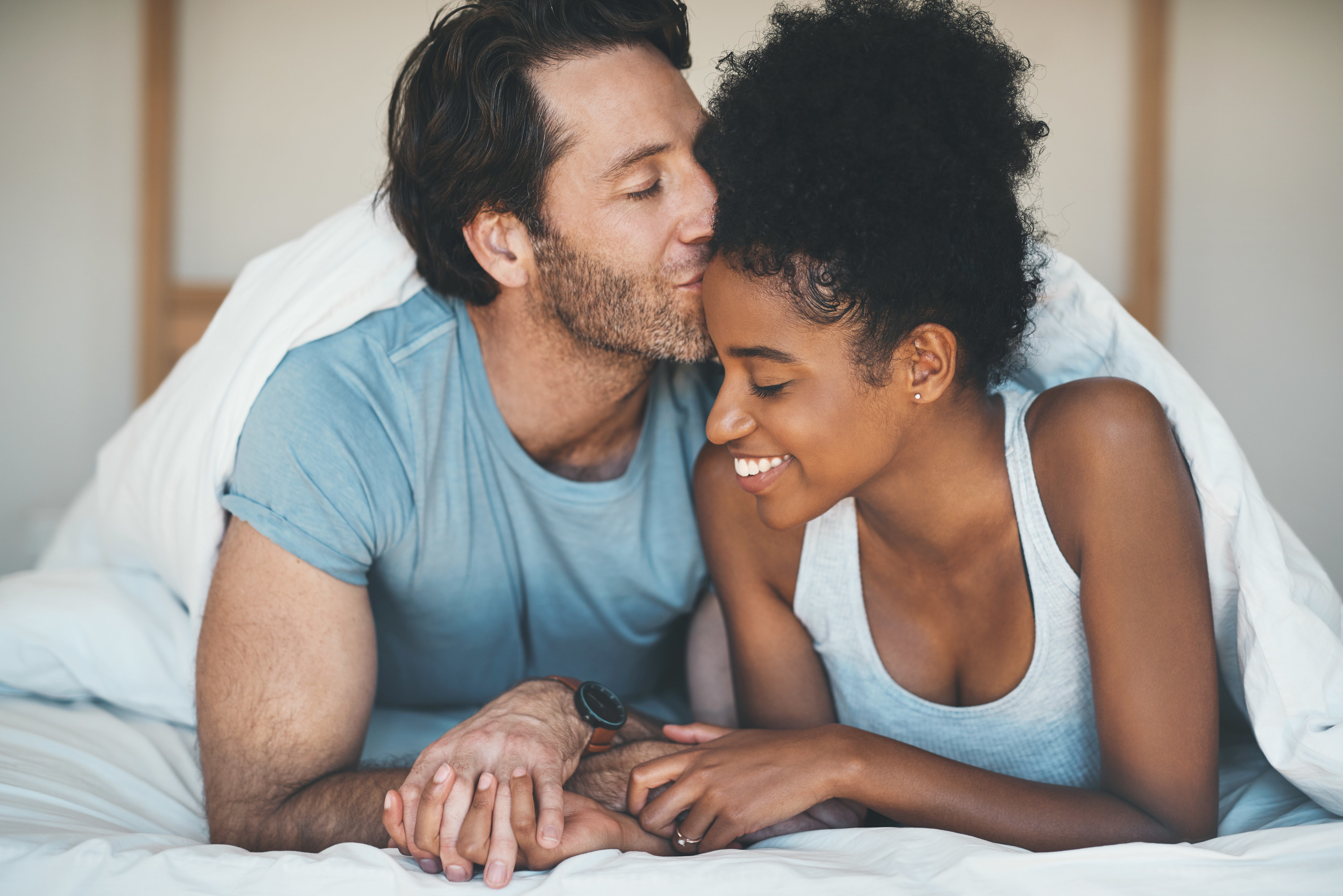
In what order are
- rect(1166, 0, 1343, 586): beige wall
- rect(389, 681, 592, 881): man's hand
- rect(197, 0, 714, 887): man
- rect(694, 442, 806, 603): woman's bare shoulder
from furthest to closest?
1. rect(1166, 0, 1343, 586): beige wall
2. rect(694, 442, 806, 603): woman's bare shoulder
3. rect(197, 0, 714, 887): man
4. rect(389, 681, 592, 881): man's hand

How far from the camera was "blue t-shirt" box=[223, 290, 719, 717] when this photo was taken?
119 centimetres

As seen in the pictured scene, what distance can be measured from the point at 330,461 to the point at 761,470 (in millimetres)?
543

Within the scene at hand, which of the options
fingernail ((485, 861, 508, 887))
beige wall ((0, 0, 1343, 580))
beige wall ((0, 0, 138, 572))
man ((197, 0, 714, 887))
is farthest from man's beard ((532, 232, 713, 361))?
beige wall ((0, 0, 138, 572))

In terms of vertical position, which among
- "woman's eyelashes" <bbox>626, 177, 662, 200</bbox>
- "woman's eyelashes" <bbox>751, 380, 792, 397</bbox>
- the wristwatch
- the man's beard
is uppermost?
"woman's eyelashes" <bbox>626, 177, 662, 200</bbox>

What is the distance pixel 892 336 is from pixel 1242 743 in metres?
0.75

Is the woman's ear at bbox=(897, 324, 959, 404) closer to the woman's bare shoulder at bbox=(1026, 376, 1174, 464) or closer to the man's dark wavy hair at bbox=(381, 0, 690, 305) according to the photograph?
the woman's bare shoulder at bbox=(1026, 376, 1174, 464)

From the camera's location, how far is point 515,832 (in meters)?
0.90

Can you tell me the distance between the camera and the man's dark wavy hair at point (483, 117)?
4.51 feet

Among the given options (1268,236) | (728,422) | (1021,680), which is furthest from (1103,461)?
(1268,236)

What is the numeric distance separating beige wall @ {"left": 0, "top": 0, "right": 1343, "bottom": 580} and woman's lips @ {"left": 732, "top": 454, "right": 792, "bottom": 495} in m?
1.82

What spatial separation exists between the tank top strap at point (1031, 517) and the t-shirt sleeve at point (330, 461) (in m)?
0.78

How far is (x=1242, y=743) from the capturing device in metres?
1.22

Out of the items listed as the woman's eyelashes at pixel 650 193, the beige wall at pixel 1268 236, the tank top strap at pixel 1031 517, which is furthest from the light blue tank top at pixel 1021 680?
the beige wall at pixel 1268 236

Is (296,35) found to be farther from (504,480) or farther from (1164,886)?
(1164,886)
